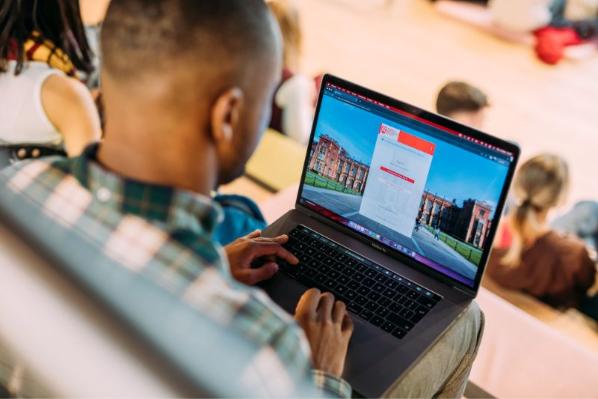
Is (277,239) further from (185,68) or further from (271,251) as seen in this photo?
(185,68)

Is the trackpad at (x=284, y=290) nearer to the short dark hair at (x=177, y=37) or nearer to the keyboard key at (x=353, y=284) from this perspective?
the keyboard key at (x=353, y=284)

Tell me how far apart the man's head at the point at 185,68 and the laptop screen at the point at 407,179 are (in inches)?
15.4

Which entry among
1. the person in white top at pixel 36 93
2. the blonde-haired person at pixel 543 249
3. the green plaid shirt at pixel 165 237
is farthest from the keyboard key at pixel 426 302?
the blonde-haired person at pixel 543 249

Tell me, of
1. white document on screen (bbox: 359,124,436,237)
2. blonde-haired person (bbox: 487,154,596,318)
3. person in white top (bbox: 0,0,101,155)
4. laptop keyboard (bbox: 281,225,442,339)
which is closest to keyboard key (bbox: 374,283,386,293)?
laptop keyboard (bbox: 281,225,442,339)

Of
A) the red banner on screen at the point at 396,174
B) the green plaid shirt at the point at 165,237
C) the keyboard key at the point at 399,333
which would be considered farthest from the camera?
the red banner on screen at the point at 396,174

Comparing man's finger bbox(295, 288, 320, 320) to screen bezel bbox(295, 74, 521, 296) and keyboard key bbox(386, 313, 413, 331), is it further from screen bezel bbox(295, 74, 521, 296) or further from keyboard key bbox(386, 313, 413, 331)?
screen bezel bbox(295, 74, 521, 296)

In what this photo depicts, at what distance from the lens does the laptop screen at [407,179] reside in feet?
3.45

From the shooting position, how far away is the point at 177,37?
0.70m

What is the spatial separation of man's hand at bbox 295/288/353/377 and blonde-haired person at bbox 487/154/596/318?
1.58 m

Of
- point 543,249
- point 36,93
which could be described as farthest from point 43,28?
point 543,249

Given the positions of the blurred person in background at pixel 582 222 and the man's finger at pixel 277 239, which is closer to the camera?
the man's finger at pixel 277 239

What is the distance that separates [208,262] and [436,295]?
542 mm

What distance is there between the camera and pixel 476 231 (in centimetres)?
106

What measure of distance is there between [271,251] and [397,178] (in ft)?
0.86
